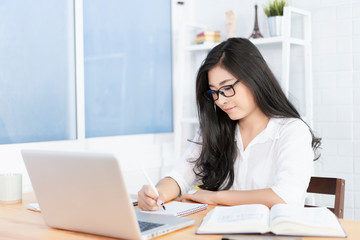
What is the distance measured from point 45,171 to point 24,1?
1.56m

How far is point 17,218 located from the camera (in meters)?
1.68

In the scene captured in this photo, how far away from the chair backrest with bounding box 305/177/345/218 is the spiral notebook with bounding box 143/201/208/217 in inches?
21.9

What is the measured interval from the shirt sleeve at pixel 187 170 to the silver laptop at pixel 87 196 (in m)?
0.64

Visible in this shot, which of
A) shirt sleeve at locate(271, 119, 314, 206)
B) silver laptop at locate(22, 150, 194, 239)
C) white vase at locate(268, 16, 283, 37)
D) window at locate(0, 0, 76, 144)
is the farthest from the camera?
white vase at locate(268, 16, 283, 37)

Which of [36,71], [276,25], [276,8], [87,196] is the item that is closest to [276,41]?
[276,25]

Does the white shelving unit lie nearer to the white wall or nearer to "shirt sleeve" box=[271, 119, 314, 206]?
the white wall

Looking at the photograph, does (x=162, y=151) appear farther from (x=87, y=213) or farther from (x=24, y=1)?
(x=87, y=213)

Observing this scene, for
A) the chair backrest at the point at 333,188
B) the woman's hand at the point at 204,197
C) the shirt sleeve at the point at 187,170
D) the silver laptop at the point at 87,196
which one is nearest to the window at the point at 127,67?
the shirt sleeve at the point at 187,170

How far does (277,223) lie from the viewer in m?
1.25

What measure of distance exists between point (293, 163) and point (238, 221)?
2.24 feet

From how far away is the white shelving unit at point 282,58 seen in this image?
3.00 meters

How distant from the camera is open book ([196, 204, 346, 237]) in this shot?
1247mm

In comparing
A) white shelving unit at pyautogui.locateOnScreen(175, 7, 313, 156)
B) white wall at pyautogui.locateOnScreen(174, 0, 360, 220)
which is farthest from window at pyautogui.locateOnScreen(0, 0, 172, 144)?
white wall at pyautogui.locateOnScreen(174, 0, 360, 220)

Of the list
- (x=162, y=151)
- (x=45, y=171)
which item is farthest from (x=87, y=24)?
(x=45, y=171)
